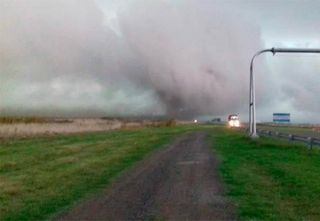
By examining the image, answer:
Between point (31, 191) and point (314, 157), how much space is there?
16.5m

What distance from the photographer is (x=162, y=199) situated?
13.8 metres

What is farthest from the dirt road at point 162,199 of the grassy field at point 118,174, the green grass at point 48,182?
the green grass at point 48,182

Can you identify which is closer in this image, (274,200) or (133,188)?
(274,200)

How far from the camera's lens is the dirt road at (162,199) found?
11.5 metres

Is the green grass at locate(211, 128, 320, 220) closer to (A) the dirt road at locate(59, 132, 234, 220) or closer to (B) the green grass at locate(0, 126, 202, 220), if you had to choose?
(A) the dirt road at locate(59, 132, 234, 220)

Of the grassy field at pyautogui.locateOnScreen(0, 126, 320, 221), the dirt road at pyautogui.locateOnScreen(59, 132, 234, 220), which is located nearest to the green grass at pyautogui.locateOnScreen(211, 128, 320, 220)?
the grassy field at pyautogui.locateOnScreen(0, 126, 320, 221)

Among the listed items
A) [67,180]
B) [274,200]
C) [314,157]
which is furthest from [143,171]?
[314,157]

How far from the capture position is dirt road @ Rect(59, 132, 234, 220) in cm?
1155

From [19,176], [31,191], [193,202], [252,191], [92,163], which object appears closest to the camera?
[193,202]

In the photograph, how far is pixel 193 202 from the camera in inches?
523

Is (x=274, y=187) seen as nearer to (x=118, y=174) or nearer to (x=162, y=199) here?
(x=162, y=199)

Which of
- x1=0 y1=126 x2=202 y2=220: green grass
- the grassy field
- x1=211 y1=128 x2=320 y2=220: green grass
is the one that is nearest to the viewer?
x1=211 y1=128 x2=320 y2=220: green grass

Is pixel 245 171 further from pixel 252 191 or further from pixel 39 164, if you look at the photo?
pixel 39 164

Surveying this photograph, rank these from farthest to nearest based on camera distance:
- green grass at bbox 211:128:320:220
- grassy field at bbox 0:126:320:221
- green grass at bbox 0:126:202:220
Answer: green grass at bbox 0:126:202:220 → grassy field at bbox 0:126:320:221 → green grass at bbox 211:128:320:220
